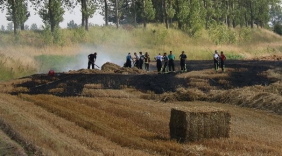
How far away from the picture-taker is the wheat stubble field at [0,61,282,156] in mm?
12852

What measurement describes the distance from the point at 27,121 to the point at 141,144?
14.3 feet

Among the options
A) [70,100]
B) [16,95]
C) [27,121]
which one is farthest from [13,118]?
[16,95]

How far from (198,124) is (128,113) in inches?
213

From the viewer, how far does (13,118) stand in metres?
16.2

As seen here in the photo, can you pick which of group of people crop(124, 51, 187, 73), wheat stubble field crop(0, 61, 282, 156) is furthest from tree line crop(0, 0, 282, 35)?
wheat stubble field crop(0, 61, 282, 156)

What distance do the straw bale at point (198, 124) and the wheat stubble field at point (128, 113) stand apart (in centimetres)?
24

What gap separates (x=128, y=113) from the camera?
740 inches

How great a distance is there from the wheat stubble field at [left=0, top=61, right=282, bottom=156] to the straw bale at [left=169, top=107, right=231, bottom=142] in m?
0.24

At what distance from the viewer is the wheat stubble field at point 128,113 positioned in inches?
506

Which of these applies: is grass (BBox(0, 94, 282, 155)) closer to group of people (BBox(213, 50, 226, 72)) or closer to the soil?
the soil

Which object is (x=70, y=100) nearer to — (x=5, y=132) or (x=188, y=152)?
(x=5, y=132)

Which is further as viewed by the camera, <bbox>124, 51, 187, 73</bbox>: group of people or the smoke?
the smoke

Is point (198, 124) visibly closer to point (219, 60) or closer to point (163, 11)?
point (219, 60)

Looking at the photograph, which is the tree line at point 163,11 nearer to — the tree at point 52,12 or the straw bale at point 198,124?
the tree at point 52,12
